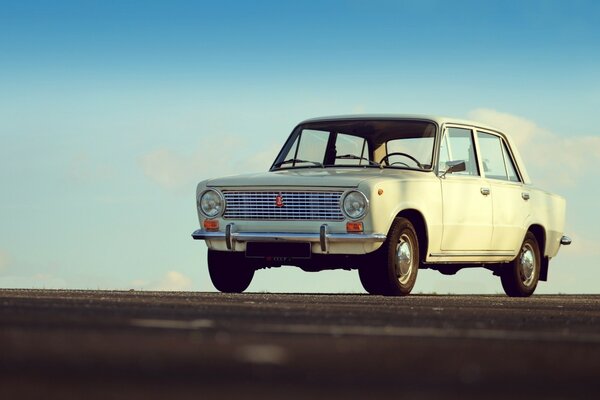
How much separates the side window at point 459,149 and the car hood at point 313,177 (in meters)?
0.60

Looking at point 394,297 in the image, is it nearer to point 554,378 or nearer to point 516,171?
point 516,171

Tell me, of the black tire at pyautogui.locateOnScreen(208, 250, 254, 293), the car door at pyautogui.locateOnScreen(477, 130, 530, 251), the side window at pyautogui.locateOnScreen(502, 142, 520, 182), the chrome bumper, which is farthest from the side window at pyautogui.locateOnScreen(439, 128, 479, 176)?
the black tire at pyautogui.locateOnScreen(208, 250, 254, 293)

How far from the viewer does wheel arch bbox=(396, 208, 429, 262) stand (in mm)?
13461

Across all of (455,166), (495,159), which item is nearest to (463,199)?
(455,166)

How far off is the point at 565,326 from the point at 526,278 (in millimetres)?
9056

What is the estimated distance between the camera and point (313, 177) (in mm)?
13258

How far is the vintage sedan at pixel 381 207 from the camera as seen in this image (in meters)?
12.8

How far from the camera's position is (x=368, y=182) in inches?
504

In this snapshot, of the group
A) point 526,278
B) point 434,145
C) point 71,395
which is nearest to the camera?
point 71,395

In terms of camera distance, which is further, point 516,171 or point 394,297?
point 516,171

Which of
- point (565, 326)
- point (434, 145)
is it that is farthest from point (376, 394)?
point (434, 145)

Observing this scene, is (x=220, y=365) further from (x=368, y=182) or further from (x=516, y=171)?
(x=516, y=171)

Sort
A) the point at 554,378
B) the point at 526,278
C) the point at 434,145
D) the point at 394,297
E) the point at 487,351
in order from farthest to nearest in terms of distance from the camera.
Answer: the point at 526,278
the point at 434,145
the point at 394,297
the point at 487,351
the point at 554,378

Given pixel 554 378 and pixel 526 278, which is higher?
pixel 554 378
